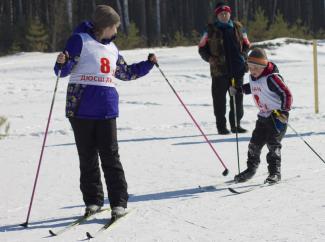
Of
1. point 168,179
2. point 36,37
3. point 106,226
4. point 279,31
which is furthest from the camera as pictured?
point 279,31

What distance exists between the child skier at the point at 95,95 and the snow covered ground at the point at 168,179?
31cm

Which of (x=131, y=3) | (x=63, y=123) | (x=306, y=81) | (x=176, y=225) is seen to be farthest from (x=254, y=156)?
(x=131, y=3)

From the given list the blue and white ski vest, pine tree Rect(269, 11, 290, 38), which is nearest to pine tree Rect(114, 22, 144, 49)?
pine tree Rect(269, 11, 290, 38)

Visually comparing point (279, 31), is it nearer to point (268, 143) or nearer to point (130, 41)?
point (130, 41)

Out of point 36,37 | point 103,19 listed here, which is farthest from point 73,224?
point 36,37

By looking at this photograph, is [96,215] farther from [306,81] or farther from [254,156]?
[306,81]

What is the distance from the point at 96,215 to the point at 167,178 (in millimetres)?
1519

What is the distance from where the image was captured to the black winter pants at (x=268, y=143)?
570 centimetres

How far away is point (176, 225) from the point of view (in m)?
4.34

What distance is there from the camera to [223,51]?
8.65 metres

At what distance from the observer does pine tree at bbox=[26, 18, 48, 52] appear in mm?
30203

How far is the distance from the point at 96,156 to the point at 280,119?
1.75 metres

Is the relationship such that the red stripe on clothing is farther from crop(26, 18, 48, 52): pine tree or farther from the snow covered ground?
crop(26, 18, 48, 52): pine tree

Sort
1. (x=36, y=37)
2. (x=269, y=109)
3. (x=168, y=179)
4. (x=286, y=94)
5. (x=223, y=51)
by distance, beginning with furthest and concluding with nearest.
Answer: (x=36, y=37) < (x=223, y=51) < (x=168, y=179) < (x=269, y=109) < (x=286, y=94)
